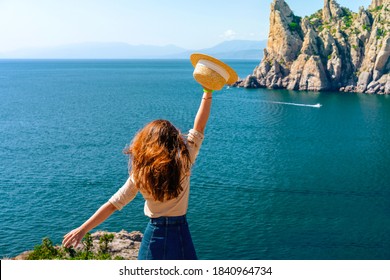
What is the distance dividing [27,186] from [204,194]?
64.4ft

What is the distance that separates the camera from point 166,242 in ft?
12.8

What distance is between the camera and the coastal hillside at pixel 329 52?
12181cm

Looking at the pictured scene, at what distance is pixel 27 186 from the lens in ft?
153

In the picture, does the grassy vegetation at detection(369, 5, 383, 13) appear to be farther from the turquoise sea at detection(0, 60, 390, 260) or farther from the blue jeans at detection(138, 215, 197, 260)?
the blue jeans at detection(138, 215, 197, 260)

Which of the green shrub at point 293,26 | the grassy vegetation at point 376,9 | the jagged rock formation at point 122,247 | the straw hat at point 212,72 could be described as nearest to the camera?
the straw hat at point 212,72

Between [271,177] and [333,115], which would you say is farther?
[333,115]

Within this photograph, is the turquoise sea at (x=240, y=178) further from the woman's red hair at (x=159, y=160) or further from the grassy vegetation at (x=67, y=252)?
the woman's red hair at (x=159, y=160)

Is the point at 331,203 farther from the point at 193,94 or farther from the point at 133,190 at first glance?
the point at 193,94

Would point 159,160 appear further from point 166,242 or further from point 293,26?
point 293,26

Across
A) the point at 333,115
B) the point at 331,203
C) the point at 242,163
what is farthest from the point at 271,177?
the point at 333,115

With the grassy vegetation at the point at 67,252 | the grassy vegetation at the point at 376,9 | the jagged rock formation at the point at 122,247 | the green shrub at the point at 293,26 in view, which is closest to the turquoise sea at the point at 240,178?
the jagged rock formation at the point at 122,247

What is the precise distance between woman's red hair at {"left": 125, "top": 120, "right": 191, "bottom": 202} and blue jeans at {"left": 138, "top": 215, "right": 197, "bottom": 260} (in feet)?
0.88

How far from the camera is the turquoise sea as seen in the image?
114 feet

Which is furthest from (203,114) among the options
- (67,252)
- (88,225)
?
(67,252)
